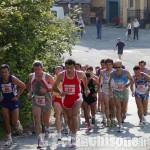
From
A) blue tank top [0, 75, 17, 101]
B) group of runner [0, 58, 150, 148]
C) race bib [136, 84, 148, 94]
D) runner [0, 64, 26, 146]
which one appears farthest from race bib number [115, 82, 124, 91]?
blue tank top [0, 75, 17, 101]

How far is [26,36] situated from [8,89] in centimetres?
324

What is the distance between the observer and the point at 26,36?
14.4 metres

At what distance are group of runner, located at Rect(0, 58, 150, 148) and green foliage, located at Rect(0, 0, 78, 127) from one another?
1.56 metres

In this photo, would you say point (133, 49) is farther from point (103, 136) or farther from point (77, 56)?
point (103, 136)

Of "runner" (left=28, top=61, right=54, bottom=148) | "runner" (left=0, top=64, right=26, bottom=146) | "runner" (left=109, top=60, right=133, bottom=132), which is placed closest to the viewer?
"runner" (left=28, top=61, right=54, bottom=148)

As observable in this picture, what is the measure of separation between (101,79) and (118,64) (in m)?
1.33

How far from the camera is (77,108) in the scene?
10898 millimetres

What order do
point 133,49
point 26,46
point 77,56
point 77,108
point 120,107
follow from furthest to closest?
point 133,49, point 77,56, point 26,46, point 120,107, point 77,108

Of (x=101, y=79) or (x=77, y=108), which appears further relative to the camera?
(x=101, y=79)

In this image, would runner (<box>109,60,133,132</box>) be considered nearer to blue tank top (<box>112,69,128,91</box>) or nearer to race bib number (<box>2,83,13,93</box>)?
blue tank top (<box>112,69,128,91</box>)

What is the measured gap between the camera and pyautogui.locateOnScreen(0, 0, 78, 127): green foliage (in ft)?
44.7

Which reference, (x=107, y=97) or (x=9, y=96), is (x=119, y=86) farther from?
(x=9, y=96)

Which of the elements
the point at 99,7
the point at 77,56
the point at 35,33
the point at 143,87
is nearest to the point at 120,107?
the point at 143,87

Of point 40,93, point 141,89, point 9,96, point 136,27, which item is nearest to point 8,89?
point 9,96
